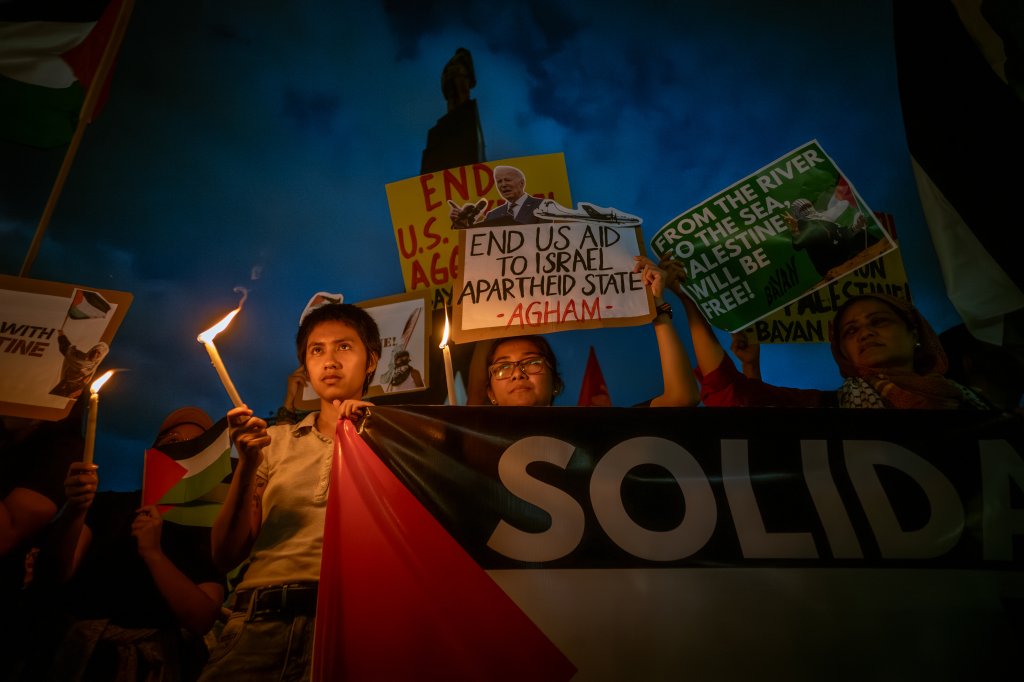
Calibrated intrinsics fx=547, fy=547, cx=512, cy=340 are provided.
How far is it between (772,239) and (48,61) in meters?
5.25

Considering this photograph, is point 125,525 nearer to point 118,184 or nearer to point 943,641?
point 943,641

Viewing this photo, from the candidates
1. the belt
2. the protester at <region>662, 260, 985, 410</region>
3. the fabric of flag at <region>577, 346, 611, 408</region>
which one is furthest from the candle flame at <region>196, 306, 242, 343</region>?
the fabric of flag at <region>577, 346, 611, 408</region>

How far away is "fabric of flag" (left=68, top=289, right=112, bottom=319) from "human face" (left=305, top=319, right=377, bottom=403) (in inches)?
65.1

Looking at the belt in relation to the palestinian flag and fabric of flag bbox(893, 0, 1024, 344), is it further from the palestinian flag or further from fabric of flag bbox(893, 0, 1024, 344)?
fabric of flag bbox(893, 0, 1024, 344)

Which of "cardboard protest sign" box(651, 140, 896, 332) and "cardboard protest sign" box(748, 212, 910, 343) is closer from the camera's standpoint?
"cardboard protest sign" box(651, 140, 896, 332)

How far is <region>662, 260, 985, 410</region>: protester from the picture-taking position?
2354 mm

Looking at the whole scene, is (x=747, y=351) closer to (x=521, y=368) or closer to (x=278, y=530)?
(x=521, y=368)

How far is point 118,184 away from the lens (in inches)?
669

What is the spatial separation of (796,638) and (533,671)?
2.59 feet

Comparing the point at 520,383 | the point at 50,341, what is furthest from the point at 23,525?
the point at 520,383

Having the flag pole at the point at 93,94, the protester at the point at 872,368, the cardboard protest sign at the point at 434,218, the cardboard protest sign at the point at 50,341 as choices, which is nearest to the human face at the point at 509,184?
the cardboard protest sign at the point at 434,218


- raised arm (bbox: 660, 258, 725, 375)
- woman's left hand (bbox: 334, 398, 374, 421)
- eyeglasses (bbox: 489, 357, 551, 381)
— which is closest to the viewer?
woman's left hand (bbox: 334, 398, 374, 421)

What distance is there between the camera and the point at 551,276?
127 inches

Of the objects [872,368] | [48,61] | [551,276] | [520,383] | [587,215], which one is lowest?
[872,368]
